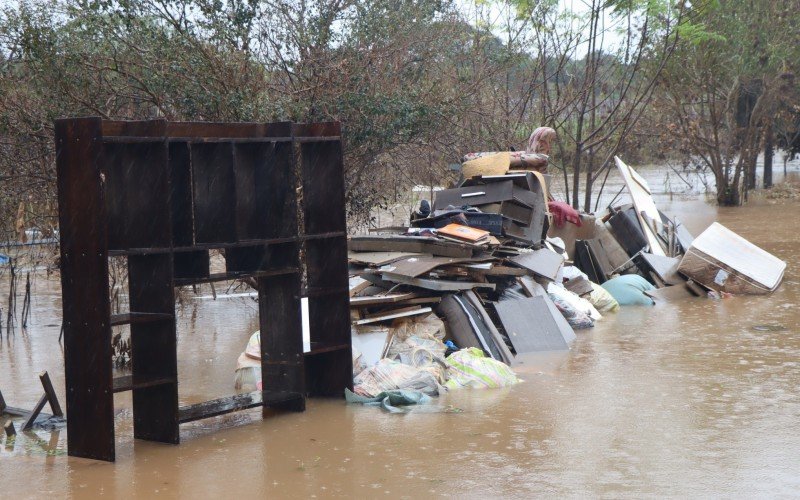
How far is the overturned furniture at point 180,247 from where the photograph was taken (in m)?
6.36

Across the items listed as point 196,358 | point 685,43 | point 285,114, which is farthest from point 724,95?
point 196,358

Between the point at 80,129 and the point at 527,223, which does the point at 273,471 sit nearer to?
the point at 80,129

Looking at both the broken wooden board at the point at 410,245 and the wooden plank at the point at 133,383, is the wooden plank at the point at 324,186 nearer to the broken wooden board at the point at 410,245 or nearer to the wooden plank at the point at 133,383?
the wooden plank at the point at 133,383

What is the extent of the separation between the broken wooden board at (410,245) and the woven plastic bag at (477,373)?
1874 mm

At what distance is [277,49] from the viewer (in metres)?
12.4

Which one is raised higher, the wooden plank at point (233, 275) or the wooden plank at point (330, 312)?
the wooden plank at point (233, 275)

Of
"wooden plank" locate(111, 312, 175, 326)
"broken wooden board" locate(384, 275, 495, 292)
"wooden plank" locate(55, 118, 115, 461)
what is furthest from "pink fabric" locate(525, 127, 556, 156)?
"wooden plank" locate(55, 118, 115, 461)

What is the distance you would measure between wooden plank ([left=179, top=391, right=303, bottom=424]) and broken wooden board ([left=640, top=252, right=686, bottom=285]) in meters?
8.35

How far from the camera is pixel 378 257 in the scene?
10.5 m

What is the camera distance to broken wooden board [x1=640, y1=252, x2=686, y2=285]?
1430 cm

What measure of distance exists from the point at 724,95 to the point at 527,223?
18.6m

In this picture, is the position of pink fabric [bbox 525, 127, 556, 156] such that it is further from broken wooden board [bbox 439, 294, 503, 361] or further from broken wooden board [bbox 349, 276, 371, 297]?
broken wooden board [bbox 349, 276, 371, 297]

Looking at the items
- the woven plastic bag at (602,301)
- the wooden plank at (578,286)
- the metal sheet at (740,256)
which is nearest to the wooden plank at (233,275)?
the wooden plank at (578,286)

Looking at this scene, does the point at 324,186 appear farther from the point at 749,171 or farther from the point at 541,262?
the point at 749,171
